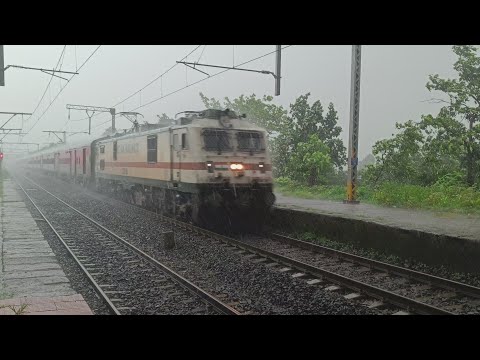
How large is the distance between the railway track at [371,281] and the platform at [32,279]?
386 centimetres

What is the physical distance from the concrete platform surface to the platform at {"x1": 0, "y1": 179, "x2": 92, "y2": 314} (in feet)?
22.3

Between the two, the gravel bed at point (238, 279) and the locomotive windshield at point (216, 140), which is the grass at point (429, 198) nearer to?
the locomotive windshield at point (216, 140)

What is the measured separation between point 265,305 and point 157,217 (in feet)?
31.6

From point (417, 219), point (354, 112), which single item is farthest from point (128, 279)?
point (354, 112)

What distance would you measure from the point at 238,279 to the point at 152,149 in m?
8.59

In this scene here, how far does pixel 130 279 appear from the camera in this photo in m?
8.02

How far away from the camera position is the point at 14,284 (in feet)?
24.3

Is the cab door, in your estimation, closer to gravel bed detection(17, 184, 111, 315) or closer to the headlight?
the headlight

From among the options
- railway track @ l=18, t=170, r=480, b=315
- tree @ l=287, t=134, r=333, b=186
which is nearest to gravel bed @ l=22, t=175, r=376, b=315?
railway track @ l=18, t=170, r=480, b=315

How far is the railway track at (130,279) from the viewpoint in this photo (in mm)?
6473

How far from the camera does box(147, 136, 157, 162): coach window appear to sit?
15.3 meters
